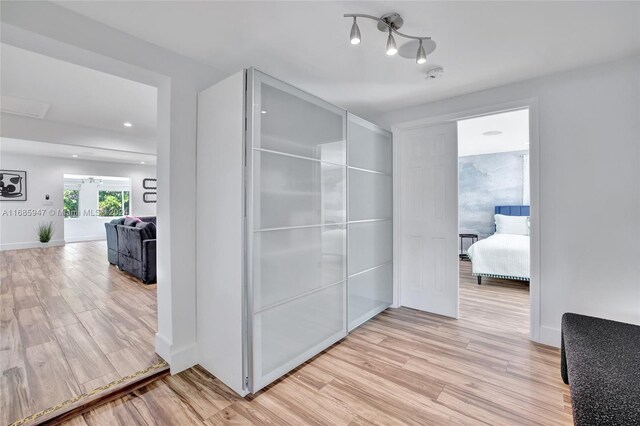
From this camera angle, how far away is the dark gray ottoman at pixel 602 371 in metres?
1.12

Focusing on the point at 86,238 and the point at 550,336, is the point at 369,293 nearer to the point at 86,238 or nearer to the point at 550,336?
the point at 550,336

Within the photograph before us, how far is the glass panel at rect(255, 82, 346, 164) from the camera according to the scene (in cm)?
197

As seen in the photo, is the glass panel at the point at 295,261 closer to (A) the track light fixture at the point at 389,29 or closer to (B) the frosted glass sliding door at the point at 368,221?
(B) the frosted glass sliding door at the point at 368,221

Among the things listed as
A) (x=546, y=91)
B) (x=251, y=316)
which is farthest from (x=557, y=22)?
(x=251, y=316)

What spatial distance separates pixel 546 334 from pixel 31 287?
6182mm

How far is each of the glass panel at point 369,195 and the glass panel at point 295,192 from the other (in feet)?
0.76

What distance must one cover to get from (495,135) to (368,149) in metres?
3.13

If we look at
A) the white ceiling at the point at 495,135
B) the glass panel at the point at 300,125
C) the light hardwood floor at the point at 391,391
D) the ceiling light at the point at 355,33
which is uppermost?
the white ceiling at the point at 495,135

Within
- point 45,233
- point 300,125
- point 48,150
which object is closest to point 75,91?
point 300,125

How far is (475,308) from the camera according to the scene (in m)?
3.45

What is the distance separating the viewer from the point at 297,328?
2.21 meters

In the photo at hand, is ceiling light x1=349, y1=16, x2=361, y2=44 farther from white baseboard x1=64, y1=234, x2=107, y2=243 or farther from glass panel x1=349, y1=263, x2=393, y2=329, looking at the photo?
white baseboard x1=64, y1=234, x2=107, y2=243

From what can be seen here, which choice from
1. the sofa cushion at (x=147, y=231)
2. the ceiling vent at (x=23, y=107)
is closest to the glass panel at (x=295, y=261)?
the sofa cushion at (x=147, y=231)

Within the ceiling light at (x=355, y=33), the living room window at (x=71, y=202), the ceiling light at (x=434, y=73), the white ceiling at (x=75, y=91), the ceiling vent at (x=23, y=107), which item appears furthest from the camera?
the living room window at (x=71, y=202)
